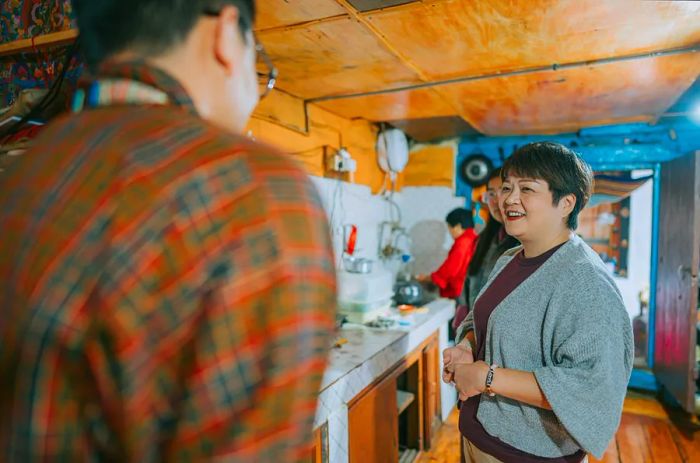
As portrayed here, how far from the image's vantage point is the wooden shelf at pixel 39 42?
1534 mm

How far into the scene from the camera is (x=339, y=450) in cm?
177

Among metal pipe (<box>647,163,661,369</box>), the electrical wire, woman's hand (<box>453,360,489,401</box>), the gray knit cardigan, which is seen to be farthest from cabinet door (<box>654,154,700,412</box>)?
the electrical wire

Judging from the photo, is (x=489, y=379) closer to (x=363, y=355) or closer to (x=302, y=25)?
(x=363, y=355)

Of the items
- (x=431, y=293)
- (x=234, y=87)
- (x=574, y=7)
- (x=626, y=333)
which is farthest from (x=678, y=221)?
(x=234, y=87)

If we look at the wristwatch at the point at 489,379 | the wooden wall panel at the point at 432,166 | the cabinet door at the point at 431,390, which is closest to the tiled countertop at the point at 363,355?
the cabinet door at the point at 431,390

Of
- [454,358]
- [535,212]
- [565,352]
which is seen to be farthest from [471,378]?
[535,212]

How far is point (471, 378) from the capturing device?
122 centimetres

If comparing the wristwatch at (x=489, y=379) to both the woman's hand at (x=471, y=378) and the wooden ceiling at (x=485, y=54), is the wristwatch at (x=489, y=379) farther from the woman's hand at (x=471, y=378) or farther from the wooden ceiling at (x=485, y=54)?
the wooden ceiling at (x=485, y=54)

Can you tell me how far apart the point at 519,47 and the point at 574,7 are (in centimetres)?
41

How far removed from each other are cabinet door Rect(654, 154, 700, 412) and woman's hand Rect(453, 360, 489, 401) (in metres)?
2.74

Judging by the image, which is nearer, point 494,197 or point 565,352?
point 565,352

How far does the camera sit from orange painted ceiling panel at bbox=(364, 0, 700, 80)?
161 cm

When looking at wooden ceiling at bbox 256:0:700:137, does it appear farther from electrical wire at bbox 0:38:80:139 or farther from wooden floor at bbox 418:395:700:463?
wooden floor at bbox 418:395:700:463

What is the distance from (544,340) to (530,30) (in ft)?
4.37
